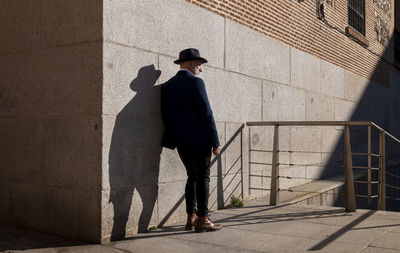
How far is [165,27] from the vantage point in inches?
209

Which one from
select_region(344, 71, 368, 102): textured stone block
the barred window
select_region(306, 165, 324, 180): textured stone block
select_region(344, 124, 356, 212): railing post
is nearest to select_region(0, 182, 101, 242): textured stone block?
select_region(344, 124, 356, 212): railing post

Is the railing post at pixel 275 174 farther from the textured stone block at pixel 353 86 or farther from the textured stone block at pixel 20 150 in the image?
the textured stone block at pixel 353 86

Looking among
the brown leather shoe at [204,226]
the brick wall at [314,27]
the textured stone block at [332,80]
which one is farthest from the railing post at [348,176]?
→ the textured stone block at [332,80]

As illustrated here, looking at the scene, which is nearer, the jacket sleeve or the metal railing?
the jacket sleeve

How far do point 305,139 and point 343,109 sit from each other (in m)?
2.81

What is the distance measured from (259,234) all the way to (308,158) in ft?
15.9

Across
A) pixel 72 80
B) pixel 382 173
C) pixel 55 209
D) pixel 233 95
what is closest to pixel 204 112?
pixel 72 80

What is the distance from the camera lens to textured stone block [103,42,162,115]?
4.47 m

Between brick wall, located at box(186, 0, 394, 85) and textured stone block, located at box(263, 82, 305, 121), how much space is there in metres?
0.93

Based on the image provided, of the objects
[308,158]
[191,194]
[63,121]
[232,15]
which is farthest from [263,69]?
[63,121]

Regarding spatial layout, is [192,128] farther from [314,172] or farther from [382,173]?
[314,172]

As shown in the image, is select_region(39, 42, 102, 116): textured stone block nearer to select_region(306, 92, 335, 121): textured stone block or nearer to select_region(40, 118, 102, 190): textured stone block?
select_region(40, 118, 102, 190): textured stone block

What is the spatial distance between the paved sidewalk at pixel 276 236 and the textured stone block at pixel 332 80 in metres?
4.76

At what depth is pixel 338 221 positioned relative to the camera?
5438 mm
